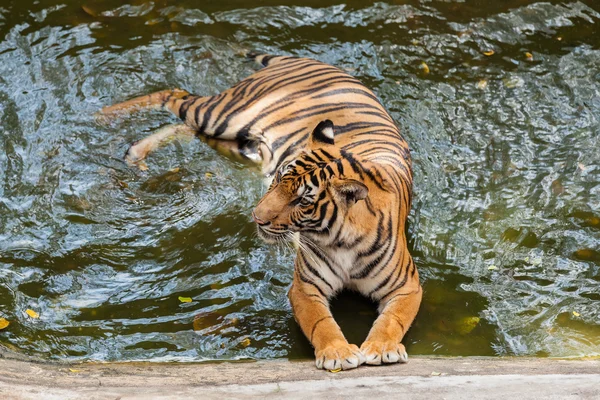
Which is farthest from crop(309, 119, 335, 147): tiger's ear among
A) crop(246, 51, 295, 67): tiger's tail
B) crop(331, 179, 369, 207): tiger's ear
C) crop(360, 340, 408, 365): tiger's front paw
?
crop(246, 51, 295, 67): tiger's tail

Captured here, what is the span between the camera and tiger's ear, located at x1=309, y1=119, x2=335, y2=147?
355cm

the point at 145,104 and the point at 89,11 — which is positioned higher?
the point at 89,11

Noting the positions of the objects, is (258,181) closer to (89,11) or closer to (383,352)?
(383,352)

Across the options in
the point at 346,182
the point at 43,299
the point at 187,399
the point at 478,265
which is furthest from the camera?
the point at 478,265

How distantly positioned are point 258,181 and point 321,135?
1192mm

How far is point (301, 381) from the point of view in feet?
9.72

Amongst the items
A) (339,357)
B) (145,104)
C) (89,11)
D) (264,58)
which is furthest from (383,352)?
(89,11)

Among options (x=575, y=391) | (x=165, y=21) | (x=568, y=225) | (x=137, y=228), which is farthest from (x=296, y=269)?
(x=165, y=21)

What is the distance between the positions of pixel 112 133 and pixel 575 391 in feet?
10.8

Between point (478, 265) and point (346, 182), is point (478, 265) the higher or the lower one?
the lower one

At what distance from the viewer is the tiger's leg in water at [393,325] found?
10.7 feet

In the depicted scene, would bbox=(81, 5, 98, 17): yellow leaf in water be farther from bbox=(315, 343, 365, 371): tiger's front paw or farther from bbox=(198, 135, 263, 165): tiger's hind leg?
bbox=(315, 343, 365, 371): tiger's front paw

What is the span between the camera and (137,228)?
4.30 m

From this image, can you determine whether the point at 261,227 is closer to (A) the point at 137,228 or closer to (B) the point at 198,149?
(A) the point at 137,228
